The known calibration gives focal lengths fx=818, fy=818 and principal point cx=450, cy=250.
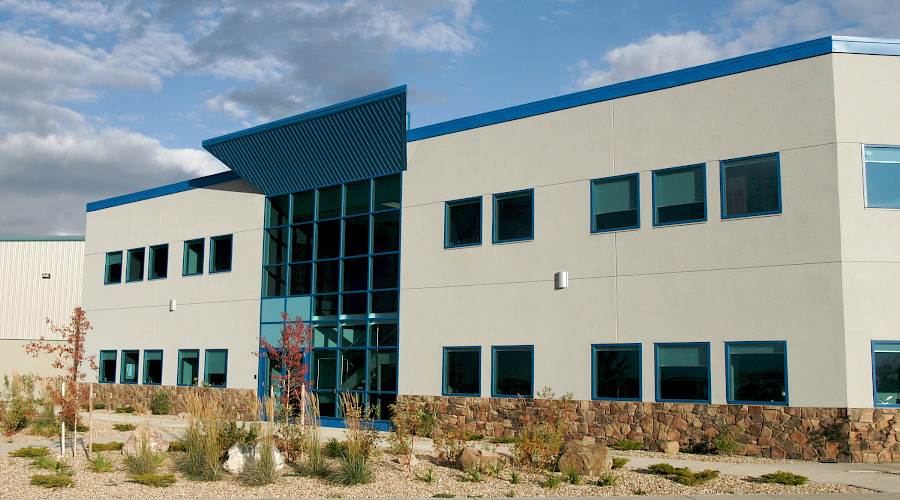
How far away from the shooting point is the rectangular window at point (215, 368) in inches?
1107

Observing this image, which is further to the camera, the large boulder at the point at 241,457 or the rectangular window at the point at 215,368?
the rectangular window at the point at 215,368

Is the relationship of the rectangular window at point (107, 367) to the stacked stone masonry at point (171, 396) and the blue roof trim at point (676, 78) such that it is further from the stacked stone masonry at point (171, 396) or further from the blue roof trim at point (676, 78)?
the blue roof trim at point (676, 78)

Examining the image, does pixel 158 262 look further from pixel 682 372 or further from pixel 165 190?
pixel 682 372

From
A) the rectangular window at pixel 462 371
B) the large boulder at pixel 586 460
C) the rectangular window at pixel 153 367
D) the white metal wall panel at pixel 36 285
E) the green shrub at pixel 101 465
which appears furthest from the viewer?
the white metal wall panel at pixel 36 285

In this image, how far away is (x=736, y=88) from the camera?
1833 centimetres

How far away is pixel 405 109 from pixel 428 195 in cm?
249

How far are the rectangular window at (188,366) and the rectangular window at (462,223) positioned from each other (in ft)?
38.4

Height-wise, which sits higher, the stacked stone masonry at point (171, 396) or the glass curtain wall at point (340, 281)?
the glass curtain wall at point (340, 281)

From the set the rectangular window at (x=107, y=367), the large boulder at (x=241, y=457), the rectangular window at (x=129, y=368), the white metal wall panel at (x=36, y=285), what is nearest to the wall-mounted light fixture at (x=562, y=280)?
the large boulder at (x=241, y=457)

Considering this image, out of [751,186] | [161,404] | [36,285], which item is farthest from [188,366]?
[751,186]

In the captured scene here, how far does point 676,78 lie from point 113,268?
80.1 feet

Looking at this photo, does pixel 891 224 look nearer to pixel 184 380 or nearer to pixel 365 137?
pixel 365 137

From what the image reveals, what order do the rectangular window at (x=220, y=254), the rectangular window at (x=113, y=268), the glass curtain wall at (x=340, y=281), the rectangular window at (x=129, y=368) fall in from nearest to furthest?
the glass curtain wall at (x=340, y=281), the rectangular window at (x=220, y=254), the rectangular window at (x=129, y=368), the rectangular window at (x=113, y=268)

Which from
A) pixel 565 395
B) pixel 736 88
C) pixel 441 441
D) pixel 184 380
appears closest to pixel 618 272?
pixel 565 395
